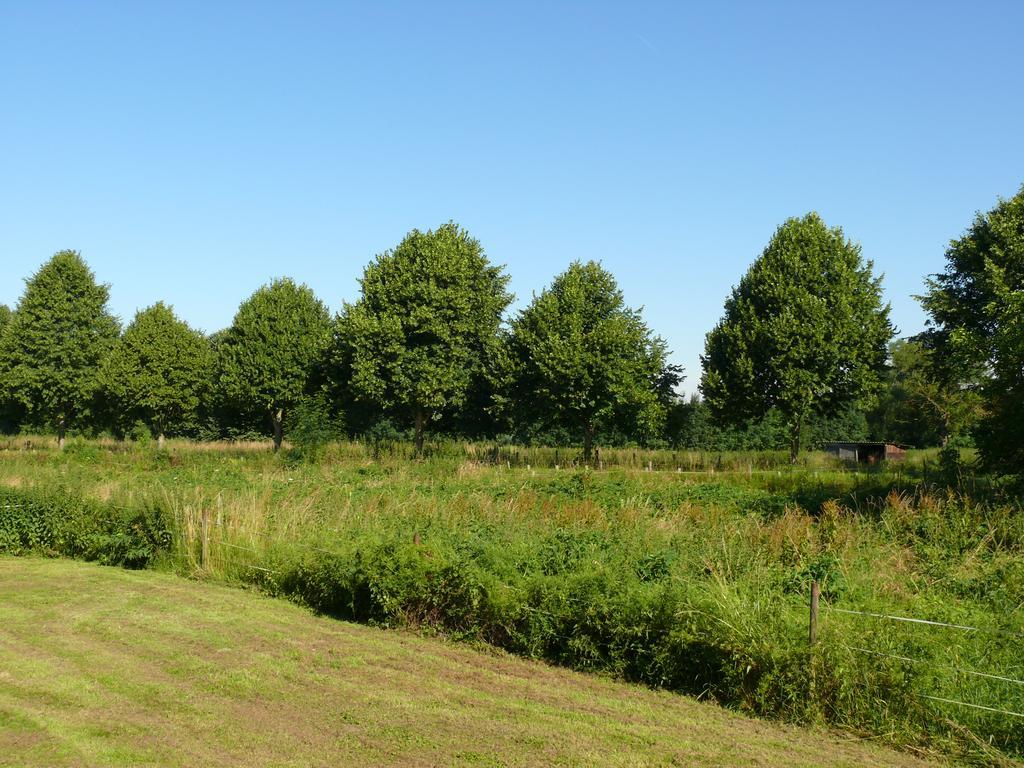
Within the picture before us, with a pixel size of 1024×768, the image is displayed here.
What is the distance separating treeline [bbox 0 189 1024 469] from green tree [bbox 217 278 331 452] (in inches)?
4.3

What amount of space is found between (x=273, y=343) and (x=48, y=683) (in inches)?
1527

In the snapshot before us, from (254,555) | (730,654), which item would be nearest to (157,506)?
(254,555)

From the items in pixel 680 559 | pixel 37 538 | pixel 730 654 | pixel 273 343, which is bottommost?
pixel 37 538

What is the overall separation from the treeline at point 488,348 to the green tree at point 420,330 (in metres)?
0.10

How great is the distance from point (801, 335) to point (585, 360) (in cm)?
997

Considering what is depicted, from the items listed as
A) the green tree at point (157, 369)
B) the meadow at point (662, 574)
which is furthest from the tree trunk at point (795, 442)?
the green tree at point (157, 369)

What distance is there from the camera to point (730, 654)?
817 cm

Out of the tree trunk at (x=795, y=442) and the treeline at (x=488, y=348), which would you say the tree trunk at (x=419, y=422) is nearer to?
the treeline at (x=488, y=348)

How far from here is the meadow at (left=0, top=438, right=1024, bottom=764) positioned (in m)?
7.57

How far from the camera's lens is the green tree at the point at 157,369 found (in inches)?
1847

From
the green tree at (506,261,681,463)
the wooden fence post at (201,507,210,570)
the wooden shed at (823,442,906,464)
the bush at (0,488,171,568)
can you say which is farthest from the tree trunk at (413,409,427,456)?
the wooden fence post at (201,507,210,570)

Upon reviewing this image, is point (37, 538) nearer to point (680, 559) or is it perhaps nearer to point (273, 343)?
point (680, 559)

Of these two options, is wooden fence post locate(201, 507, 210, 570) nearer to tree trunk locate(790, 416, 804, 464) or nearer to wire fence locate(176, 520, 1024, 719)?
wire fence locate(176, 520, 1024, 719)

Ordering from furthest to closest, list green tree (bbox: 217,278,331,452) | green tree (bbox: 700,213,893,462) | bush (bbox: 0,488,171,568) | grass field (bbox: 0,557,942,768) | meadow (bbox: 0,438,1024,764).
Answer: green tree (bbox: 217,278,331,452) → green tree (bbox: 700,213,893,462) → bush (bbox: 0,488,171,568) → meadow (bbox: 0,438,1024,764) → grass field (bbox: 0,557,942,768)
